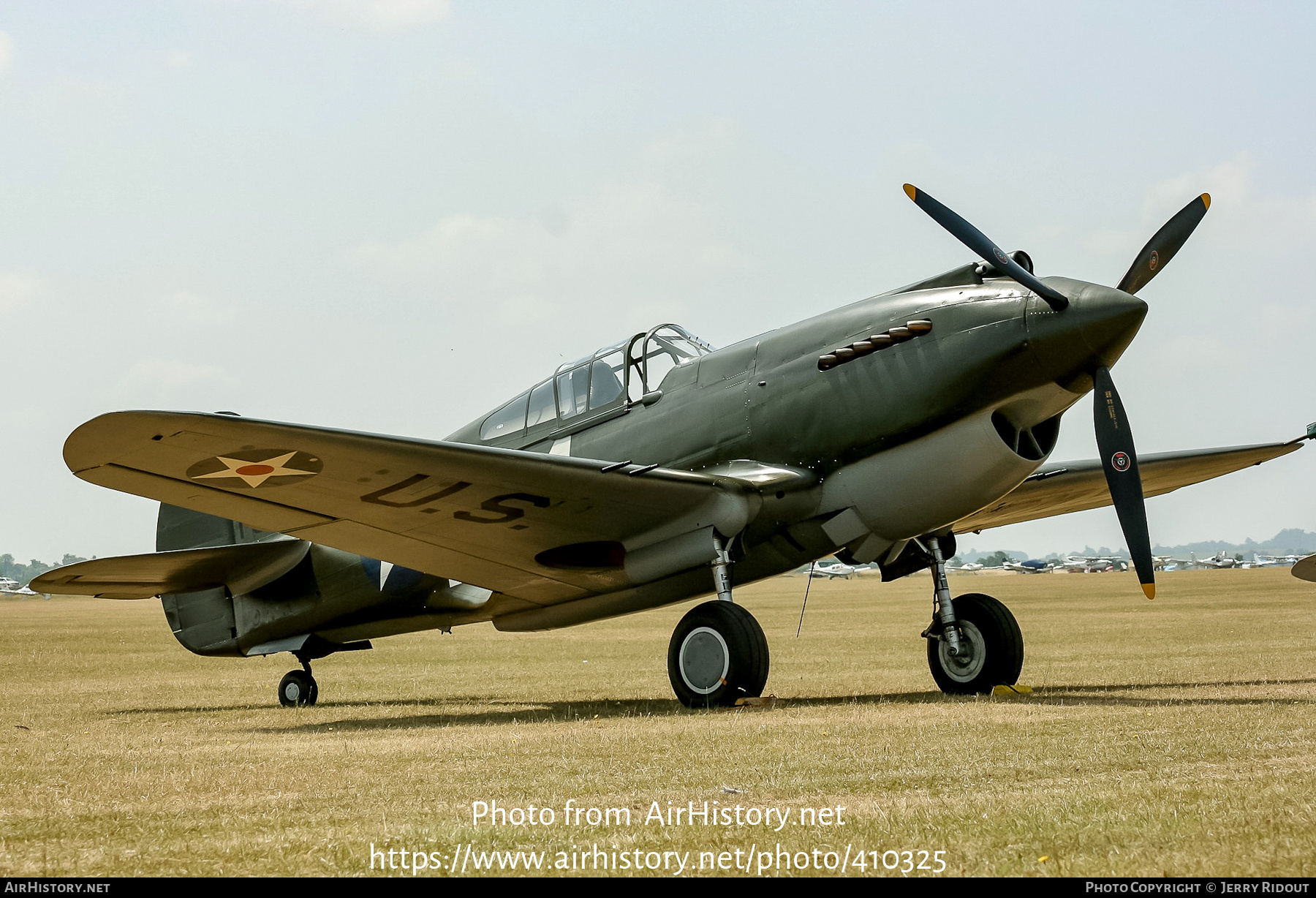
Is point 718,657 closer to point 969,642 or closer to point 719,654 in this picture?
point 719,654

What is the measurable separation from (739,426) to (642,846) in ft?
19.1

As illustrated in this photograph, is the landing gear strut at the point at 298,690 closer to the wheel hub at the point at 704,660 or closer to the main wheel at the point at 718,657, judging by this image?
the main wheel at the point at 718,657

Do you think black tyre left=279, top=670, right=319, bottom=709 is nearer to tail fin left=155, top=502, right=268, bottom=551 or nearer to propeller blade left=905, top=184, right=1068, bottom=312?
tail fin left=155, top=502, right=268, bottom=551

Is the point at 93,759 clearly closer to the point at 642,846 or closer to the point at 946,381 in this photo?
the point at 642,846

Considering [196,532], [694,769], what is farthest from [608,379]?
[694,769]

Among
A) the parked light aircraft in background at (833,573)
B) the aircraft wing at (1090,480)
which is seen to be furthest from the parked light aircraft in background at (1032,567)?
the aircraft wing at (1090,480)

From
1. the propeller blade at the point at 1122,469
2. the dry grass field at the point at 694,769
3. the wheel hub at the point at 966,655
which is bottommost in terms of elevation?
the dry grass field at the point at 694,769

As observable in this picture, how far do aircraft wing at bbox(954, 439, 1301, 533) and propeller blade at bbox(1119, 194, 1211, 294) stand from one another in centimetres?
243

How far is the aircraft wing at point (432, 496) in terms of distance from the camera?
7.27 metres

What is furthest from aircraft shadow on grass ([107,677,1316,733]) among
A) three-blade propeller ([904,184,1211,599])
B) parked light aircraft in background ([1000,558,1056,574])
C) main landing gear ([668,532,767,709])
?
parked light aircraft in background ([1000,558,1056,574])

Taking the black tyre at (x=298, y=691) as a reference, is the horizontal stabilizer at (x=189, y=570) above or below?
above

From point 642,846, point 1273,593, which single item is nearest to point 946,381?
point 642,846

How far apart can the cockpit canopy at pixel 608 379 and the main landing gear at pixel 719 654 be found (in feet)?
6.87

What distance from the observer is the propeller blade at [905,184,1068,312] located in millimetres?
7992
